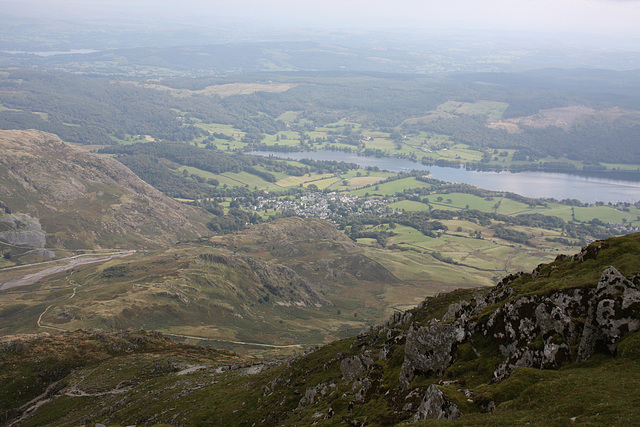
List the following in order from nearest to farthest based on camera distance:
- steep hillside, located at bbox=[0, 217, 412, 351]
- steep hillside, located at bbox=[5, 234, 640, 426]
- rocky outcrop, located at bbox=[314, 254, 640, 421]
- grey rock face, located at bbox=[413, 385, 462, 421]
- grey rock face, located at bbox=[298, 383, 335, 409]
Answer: steep hillside, located at bbox=[5, 234, 640, 426], grey rock face, located at bbox=[413, 385, 462, 421], rocky outcrop, located at bbox=[314, 254, 640, 421], grey rock face, located at bbox=[298, 383, 335, 409], steep hillside, located at bbox=[0, 217, 412, 351]

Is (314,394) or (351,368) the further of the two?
(351,368)

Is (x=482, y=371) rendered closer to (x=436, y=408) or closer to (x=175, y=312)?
(x=436, y=408)

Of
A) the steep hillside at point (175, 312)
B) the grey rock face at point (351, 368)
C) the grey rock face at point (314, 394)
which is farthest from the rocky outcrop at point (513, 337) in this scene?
the steep hillside at point (175, 312)

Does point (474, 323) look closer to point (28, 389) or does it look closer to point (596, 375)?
point (596, 375)

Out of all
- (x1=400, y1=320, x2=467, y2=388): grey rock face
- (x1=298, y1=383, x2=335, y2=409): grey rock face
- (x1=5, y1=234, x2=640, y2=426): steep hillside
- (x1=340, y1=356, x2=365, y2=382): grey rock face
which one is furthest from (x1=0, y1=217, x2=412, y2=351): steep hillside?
(x1=400, y1=320, x2=467, y2=388): grey rock face

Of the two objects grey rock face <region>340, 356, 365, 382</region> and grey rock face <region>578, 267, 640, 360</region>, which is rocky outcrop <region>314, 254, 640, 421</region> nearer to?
grey rock face <region>578, 267, 640, 360</region>

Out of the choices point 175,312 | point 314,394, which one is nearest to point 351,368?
point 314,394

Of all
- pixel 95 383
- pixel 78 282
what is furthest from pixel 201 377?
pixel 78 282
